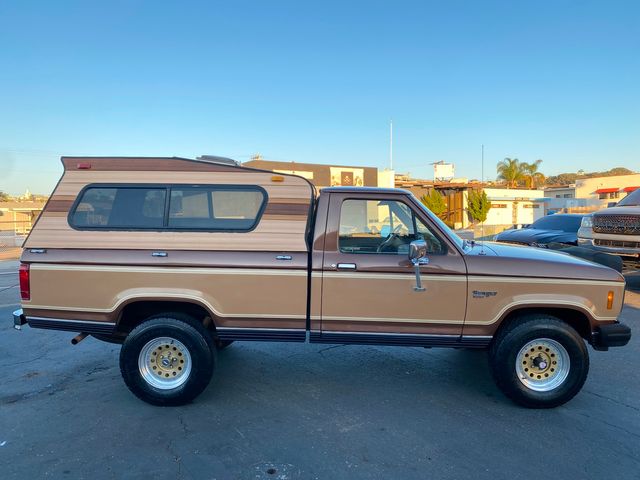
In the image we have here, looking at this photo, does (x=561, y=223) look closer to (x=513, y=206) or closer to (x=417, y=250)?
(x=417, y=250)

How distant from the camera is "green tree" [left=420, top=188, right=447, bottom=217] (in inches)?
1288

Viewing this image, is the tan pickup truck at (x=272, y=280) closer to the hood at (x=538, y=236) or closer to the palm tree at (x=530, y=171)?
the hood at (x=538, y=236)

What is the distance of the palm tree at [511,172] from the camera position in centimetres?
4831

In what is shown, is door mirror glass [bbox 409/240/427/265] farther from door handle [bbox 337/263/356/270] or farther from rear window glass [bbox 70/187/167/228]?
rear window glass [bbox 70/187/167/228]

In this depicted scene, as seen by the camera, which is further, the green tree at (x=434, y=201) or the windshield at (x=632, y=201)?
the green tree at (x=434, y=201)

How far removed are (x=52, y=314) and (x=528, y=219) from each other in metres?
44.7

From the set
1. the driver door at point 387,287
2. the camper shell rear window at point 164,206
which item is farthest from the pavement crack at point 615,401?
the camper shell rear window at point 164,206

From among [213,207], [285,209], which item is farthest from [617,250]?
A: [213,207]

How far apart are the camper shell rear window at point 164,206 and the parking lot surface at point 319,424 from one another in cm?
171

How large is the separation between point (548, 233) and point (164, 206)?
10.7 meters

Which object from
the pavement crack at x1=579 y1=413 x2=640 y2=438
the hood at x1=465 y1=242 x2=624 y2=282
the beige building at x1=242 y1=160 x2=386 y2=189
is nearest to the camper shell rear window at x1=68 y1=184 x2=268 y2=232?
the hood at x1=465 y1=242 x2=624 y2=282

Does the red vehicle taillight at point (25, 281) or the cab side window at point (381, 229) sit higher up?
the cab side window at point (381, 229)

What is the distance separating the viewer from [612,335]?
3854 millimetres

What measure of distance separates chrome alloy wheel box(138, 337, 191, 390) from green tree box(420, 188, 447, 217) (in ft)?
98.4
